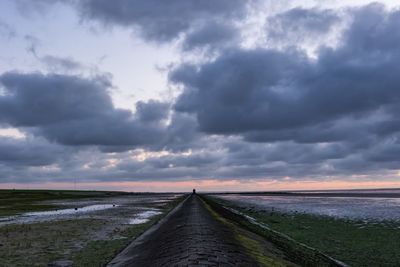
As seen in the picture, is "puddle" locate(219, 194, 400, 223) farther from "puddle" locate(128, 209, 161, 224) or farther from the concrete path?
the concrete path

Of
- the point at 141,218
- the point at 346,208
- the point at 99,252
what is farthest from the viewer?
the point at 346,208

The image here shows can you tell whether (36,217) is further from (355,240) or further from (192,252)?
(192,252)

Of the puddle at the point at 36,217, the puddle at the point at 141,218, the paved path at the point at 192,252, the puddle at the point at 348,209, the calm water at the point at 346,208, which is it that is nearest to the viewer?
the paved path at the point at 192,252

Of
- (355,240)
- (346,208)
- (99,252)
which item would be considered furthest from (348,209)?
(99,252)

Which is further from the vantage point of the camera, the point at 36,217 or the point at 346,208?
the point at 346,208

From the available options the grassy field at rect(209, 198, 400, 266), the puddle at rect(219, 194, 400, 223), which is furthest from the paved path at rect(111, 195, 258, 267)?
the puddle at rect(219, 194, 400, 223)

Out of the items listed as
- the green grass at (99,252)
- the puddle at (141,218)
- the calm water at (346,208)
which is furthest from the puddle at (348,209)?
the green grass at (99,252)

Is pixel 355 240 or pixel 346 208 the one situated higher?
pixel 346 208

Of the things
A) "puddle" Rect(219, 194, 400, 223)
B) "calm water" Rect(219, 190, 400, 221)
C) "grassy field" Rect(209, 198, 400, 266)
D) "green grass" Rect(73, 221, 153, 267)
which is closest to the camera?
"green grass" Rect(73, 221, 153, 267)

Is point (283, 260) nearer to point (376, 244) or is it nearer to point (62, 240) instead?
point (376, 244)

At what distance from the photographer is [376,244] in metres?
24.4

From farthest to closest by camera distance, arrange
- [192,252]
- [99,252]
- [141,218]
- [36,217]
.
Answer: [141,218] < [36,217] < [99,252] < [192,252]

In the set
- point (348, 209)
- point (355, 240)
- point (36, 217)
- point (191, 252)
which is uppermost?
point (191, 252)

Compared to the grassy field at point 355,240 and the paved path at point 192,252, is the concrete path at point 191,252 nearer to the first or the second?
the paved path at point 192,252
